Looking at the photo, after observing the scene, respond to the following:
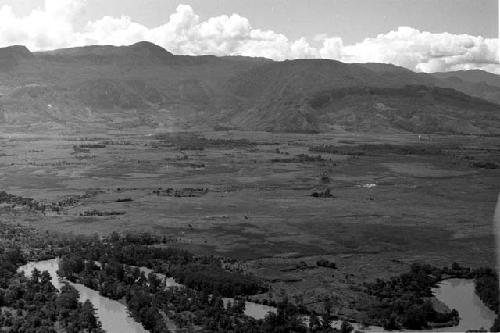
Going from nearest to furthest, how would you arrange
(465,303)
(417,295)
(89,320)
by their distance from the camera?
(89,320) → (465,303) → (417,295)

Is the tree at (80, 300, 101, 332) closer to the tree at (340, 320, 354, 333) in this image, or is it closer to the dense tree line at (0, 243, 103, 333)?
the dense tree line at (0, 243, 103, 333)

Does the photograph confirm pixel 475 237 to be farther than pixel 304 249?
Yes

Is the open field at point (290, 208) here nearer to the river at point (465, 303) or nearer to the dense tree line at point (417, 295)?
the dense tree line at point (417, 295)

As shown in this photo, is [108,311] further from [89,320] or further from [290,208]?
[290,208]

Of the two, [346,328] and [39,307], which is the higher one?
[39,307]

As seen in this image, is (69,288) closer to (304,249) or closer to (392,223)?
(304,249)

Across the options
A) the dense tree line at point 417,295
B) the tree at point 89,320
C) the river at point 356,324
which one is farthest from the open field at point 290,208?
the tree at point 89,320

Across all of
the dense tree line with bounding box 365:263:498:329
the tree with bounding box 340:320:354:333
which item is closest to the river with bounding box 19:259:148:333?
the tree with bounding box 340:320:354:333

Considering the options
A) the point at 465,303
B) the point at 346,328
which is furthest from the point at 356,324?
the point at 465,303

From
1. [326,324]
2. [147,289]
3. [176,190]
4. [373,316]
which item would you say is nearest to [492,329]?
[373,316]
